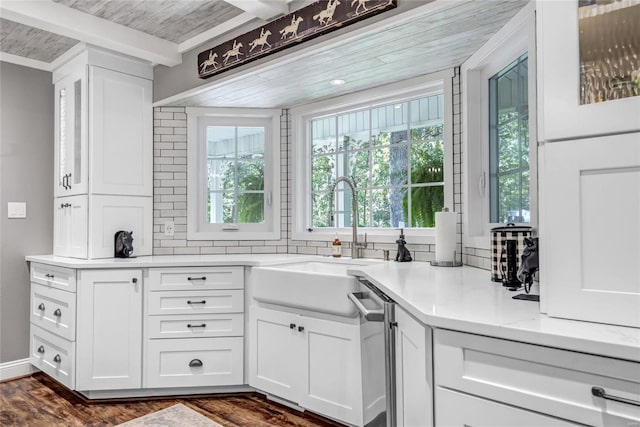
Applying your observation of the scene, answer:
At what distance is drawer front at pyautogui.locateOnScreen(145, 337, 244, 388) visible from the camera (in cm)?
284

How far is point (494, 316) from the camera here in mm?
1141

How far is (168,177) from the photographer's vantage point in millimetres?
3451

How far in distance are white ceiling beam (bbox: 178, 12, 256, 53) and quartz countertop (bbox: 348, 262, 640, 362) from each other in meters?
1.86

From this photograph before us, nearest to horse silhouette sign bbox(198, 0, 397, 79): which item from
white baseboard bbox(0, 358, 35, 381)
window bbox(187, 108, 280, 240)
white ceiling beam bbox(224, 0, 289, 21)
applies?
white ceiling beam bbox(224, 0, 289, 21)

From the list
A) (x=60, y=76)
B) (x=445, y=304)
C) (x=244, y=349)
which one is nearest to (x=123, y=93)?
(x=60, y=76)

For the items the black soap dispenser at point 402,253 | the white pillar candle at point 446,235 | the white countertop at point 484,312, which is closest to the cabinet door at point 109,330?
the white countertop at point 484,312

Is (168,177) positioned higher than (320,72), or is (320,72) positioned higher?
(320,72)

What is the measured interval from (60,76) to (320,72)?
212cm

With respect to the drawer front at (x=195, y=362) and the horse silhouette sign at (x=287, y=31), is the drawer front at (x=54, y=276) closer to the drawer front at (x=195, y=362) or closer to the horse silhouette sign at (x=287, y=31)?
the drawer front at (x=195, y=362)

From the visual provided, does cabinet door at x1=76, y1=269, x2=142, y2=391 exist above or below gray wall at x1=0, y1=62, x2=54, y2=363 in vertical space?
below

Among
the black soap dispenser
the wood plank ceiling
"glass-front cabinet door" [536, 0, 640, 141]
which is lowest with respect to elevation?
the black soap dispenser

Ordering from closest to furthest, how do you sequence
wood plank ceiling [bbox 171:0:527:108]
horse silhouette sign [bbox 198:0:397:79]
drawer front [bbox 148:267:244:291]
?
1. wood plank ceiling [bbox 171:0:527:108]
2. horse silhouette sign [bbox 198:0:397:79]
3. drawer front [bbox 148:267:244:291]

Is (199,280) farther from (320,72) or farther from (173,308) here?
(320,72)

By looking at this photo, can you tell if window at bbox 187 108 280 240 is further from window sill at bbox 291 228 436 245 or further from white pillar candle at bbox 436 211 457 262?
white pillar candle at bbox 436 211 457 262
